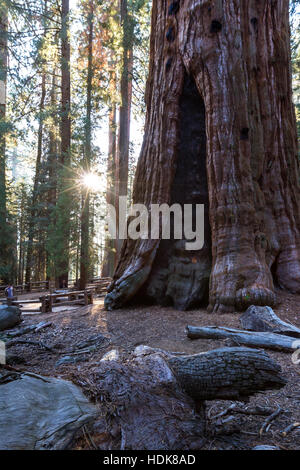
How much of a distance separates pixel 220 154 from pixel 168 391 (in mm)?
4877

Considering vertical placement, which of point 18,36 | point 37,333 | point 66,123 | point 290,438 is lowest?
point 37,333

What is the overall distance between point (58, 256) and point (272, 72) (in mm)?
12782

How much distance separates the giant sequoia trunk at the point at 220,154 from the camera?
551cm

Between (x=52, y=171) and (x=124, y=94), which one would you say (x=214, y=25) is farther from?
(x=52, y=171)

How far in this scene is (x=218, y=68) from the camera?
5.79 m

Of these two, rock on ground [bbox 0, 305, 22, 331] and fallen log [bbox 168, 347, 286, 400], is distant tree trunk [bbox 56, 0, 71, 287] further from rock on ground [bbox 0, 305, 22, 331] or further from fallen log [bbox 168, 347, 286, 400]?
fallen log [bbox 168, 347, 286, 400]

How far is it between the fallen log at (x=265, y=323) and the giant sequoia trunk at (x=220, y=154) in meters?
→ 0.59

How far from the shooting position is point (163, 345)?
3.79 metres

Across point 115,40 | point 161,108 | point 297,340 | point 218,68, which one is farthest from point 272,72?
point 115,40

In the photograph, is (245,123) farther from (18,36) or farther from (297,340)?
(18,36)

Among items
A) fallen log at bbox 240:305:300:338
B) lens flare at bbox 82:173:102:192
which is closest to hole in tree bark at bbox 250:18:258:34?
fallen log at bbox 240:305:300:338

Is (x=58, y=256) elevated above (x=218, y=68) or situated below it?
below

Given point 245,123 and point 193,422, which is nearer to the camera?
point 193,422
